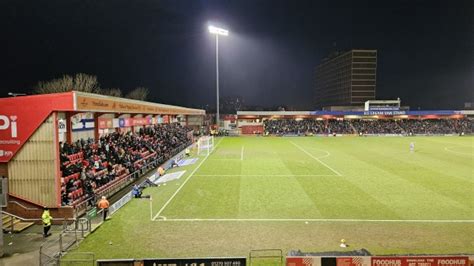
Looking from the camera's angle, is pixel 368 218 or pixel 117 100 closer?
pixel 368 218

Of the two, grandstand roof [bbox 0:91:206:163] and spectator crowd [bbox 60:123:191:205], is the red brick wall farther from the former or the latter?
grandstand roof [bbox 0:91:206:163]

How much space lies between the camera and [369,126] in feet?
231

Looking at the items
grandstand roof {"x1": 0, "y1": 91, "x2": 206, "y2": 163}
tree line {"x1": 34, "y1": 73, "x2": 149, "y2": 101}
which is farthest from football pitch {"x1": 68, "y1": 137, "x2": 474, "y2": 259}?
tree line {"x1": 34, "y1": 73, "x2": 149, "y2": 101}

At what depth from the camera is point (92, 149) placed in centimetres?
2236

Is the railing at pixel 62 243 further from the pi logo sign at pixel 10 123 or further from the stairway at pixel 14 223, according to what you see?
the pi logo sign at pixel 10 123

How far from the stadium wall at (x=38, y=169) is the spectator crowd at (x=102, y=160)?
827 mm

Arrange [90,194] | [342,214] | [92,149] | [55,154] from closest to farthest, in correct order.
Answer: [55,154]
[342,214]
[90,194]
[92,149]

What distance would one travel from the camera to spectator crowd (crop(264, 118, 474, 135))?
225 ft

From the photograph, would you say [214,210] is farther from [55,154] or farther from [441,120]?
[441,120]

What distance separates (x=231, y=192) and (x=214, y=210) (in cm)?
383

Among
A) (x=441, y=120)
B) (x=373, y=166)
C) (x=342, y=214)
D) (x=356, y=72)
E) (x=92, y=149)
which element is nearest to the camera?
(x=342, y=214)

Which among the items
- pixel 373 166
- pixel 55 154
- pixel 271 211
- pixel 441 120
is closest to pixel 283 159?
pixel 373 166

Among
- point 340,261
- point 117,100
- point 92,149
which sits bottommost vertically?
point 340,261

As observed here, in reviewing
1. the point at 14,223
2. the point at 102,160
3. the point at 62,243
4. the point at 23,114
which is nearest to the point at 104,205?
the point at 62,243
